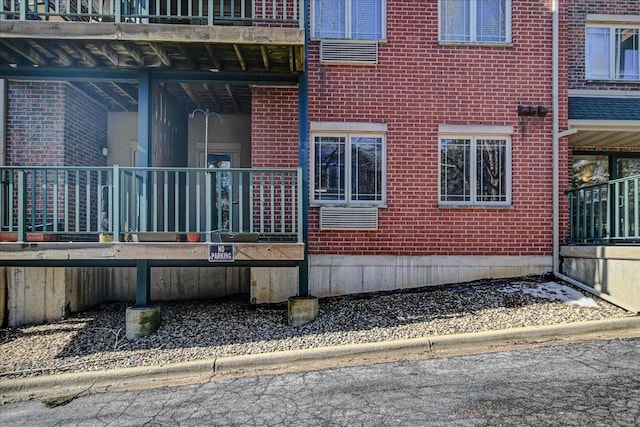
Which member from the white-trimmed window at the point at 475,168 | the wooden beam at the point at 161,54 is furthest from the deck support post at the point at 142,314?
the white-trimmed window at the point at 475,168

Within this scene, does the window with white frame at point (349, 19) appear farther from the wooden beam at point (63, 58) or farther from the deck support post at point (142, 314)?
the deck support post at point (142, 314)

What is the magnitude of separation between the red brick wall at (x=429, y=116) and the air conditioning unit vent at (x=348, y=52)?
130 mm

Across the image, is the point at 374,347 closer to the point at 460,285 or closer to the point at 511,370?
the point at 511,370

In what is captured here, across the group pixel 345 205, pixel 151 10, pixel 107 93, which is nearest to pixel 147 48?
pixel 151 10

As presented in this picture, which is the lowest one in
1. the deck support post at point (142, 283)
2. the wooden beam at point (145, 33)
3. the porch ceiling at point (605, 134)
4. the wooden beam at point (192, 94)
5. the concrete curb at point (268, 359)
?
the concrete curb at point (268, 359)

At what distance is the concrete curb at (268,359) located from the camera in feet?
17.1

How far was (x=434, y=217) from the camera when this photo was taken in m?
8.27

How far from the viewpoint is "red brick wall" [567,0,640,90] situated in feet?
29.5

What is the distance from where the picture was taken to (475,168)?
8.33 m

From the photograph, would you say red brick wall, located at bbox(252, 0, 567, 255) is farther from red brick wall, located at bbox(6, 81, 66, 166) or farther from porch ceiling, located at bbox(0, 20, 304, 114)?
red brick wall, located at bbox(6, 81, 66, 166)

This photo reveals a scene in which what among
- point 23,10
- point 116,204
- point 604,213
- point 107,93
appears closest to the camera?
point 116,204

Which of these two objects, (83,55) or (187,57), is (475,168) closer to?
(187,57)

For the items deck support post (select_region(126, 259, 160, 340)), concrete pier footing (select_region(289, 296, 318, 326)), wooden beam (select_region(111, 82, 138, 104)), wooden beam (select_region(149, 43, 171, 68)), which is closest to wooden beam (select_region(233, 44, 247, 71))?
wooden beam (select_region(149, 43, 171, 68))

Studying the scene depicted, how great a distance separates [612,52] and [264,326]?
8.37 m
